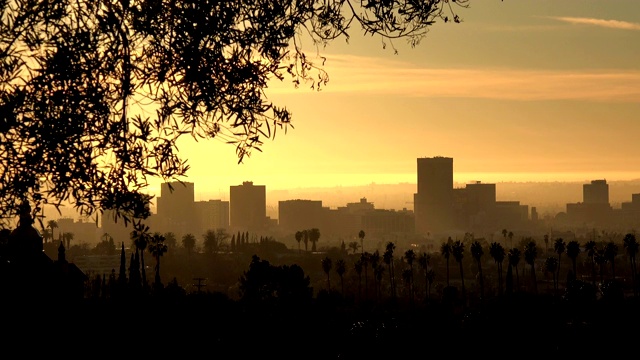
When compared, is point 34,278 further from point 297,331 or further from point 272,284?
point 272,284

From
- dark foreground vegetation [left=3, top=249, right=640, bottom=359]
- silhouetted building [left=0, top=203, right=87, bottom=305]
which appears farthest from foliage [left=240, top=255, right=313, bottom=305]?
silhouetted building [left=0, top=203, right=87, bottom=305]

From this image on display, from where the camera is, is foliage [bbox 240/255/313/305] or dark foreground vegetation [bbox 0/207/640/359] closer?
dark foreground vegetation [bbox 0/207/640/359]

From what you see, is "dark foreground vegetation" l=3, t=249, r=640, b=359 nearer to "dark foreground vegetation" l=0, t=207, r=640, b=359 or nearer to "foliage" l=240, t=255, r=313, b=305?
"dark foreground vegetation" l=0, t=207, r=640, b=359

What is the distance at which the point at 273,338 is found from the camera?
5150 centimetres

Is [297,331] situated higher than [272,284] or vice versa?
[272,284]

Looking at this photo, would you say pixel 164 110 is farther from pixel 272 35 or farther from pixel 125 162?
pixel 272 35

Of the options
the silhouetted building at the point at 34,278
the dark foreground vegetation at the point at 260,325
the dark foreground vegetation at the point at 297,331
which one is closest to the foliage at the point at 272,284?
the dark foreground vegetation at the point at 260,325

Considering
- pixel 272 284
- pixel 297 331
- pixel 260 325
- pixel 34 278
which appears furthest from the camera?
pixel 272 284

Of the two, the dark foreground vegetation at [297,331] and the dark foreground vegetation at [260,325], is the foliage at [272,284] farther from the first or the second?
the dark foreground vegetation at [297,331]

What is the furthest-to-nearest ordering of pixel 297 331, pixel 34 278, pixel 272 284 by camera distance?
pixel 272 284, pixel 297 331, pixel 34 278

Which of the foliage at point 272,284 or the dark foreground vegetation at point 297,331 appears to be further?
the foliage at point 272,284

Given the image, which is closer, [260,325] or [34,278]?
[34,278]

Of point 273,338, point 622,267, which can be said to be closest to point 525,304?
point 273,338

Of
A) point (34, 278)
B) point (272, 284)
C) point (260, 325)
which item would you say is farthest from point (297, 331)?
point (272, 284)
